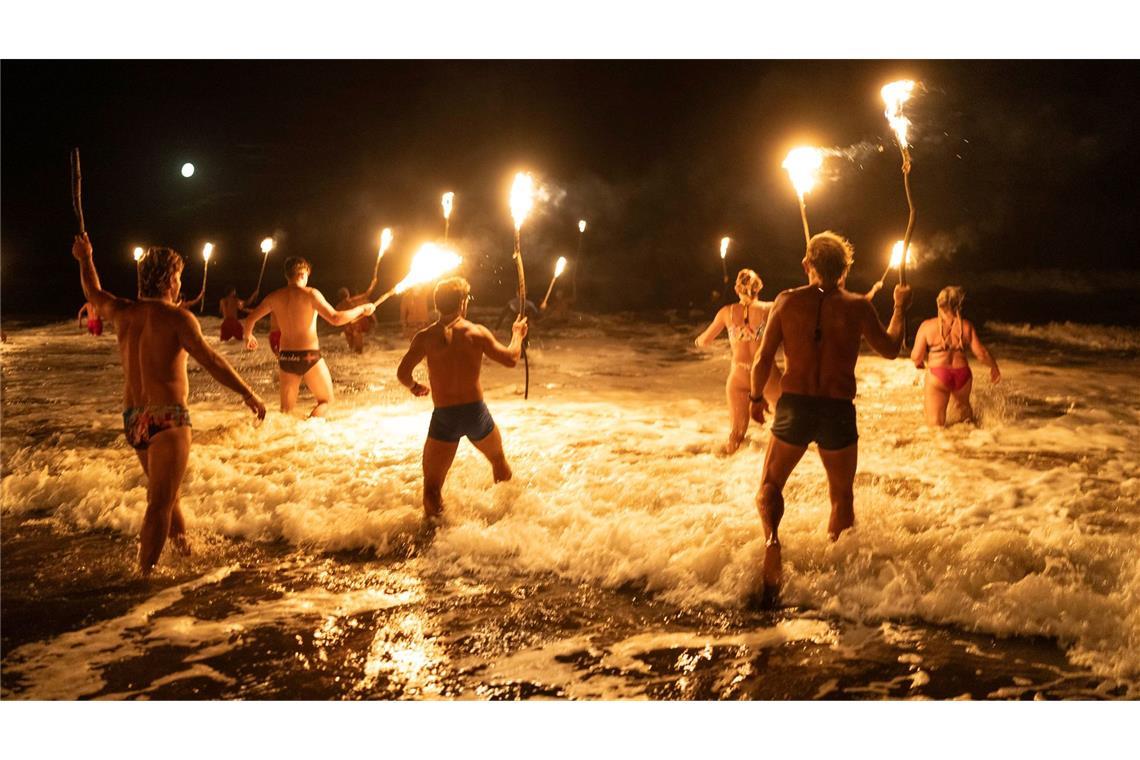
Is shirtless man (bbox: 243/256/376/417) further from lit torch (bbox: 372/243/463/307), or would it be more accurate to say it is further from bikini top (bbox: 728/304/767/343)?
bikini top (bbox: 728/304/767/343)

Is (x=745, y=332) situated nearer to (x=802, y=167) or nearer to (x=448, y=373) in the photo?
(x=802, y=167)

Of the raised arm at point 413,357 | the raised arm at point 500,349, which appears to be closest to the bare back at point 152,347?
the raised arm at point 413,357

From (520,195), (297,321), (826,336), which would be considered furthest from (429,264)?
(826,336)

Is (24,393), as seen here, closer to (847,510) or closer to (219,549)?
(219,549)

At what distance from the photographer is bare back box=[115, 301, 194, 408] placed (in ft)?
15.5

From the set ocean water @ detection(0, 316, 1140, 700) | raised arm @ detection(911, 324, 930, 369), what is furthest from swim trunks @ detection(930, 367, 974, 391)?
ocean water @ detection(0, 316, 1140, 700)

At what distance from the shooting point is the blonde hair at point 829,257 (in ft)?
15.3

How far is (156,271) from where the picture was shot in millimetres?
4793

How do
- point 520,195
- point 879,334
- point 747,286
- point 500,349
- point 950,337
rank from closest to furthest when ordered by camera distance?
point 879,334
point 500,349
point 520,195
point 747,286
point 950,337

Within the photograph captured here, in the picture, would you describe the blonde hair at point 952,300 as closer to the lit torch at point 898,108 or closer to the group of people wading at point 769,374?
the lit torch at point 898,108

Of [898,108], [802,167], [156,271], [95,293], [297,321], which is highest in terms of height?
[898,108]

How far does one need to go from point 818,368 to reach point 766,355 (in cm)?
34

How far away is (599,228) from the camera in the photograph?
48312 millimetres

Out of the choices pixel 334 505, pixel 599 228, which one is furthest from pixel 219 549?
pixel 599 228
